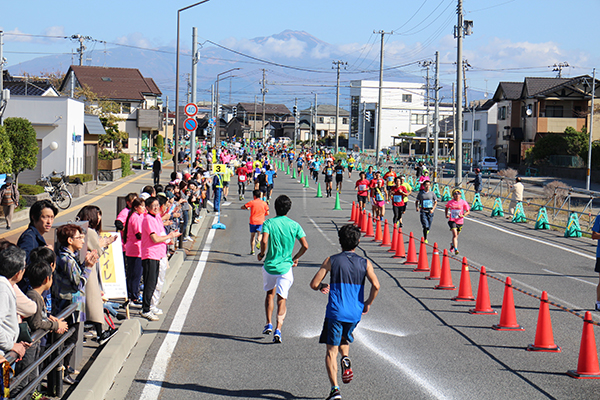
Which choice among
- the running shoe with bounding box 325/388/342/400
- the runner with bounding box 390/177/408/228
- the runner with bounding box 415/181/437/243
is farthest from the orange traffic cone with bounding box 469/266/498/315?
the runner with bounding box 390/177/408/228

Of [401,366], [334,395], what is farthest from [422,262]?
[334,395]

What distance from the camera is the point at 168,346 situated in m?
7.88

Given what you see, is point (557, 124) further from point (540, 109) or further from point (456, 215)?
point (456, 215)

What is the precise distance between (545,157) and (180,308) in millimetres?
55337

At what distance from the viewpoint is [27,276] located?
5.68 meters

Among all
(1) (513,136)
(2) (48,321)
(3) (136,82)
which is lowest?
(2) (48,321)

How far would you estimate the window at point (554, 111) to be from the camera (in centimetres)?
6130

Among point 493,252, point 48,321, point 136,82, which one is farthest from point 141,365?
point 136,82

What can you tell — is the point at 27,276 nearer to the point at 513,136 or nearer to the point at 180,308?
the point at 180,308

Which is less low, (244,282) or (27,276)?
(27,276)

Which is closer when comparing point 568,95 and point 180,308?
point 180,308

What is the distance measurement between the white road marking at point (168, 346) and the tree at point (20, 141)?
13.5m

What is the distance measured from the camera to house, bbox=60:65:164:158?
60675 millimetres

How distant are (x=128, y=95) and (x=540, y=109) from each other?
40.5 m
